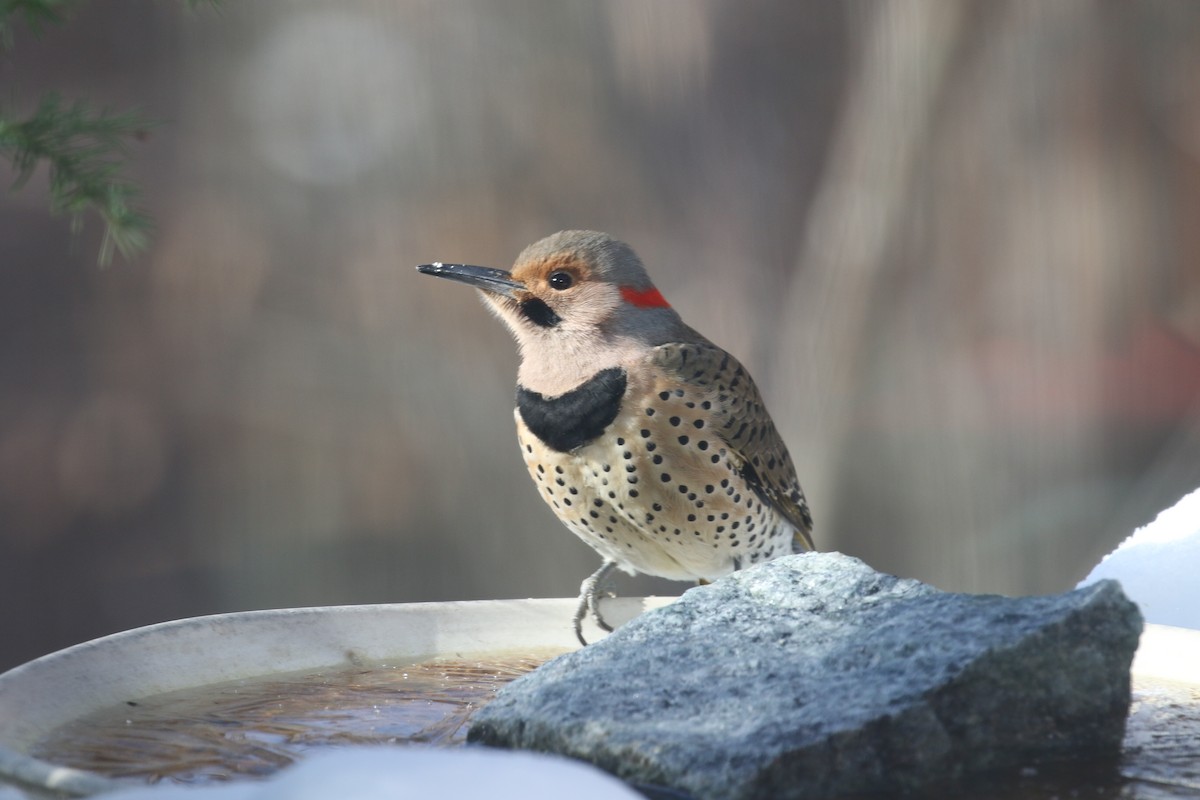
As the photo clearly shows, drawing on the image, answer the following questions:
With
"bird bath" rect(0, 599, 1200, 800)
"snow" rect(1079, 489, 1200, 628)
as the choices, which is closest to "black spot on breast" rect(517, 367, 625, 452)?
"bird bath" rect(0, 599, 1200, 800)

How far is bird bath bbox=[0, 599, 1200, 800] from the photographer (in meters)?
1.05

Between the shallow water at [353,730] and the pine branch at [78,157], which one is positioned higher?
the pine branch at [78,157]

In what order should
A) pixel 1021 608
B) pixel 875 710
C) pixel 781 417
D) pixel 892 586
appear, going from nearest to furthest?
pixel 875 710 → pixel 1021 608 → pixel 892 586 → pixel 781 417

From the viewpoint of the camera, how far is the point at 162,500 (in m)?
2.92

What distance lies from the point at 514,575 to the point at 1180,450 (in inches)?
62.4

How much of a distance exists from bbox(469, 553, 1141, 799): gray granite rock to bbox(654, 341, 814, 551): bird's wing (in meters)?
0.61

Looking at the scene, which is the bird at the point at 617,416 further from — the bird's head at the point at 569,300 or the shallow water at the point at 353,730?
the shallow water at the point at 353,730

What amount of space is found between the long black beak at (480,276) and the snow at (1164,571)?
2.81 feet

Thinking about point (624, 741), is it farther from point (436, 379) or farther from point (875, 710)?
point (436, 379)

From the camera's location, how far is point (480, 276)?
170 centimetres

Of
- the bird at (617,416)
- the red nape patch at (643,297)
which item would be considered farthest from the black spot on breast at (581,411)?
the red nape patch at (643,297)

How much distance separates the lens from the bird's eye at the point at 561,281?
1.74 m

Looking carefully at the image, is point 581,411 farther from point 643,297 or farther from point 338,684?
point 338,684

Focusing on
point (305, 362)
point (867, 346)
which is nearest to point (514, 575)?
point (305, 362)
